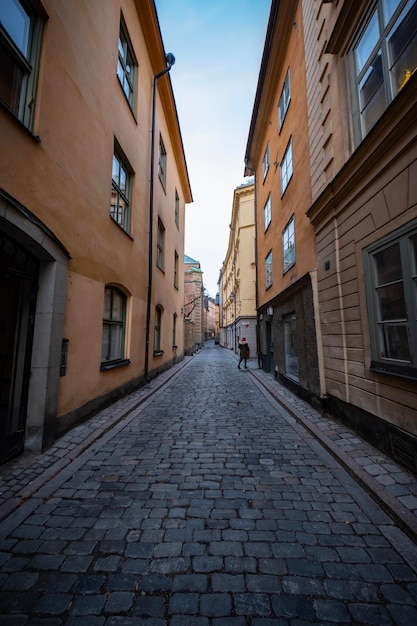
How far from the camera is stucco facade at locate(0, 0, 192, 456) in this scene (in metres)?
3.62

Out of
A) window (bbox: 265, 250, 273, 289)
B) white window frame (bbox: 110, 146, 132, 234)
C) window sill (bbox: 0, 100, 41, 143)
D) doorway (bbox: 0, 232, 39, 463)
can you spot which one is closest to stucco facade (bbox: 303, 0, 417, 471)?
window sill (bbox: 0, 100, 41, 143)

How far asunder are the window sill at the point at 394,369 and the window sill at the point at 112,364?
16.6 feet

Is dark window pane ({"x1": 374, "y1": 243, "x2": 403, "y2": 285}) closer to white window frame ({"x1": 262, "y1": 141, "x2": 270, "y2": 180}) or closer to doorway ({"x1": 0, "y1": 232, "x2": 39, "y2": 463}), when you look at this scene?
doorway ({"x1": 0, "y1": 232, "x2": 39, "y2": 463})

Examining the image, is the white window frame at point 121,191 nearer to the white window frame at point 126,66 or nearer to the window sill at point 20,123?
the white window frame at point 126,66

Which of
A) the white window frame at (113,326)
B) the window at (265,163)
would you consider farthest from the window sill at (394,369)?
the window at (265,163)

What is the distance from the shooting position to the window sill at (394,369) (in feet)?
10.6

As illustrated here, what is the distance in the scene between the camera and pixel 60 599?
1705mm

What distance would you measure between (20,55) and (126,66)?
221 inches

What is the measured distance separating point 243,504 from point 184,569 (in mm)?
910

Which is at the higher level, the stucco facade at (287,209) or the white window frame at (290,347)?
the stucco facade at (287,209)

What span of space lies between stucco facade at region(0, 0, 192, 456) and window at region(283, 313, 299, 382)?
470 centimetres

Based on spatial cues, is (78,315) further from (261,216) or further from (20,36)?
(261,216)

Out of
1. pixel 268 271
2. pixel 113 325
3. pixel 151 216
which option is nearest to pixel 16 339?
pixel 113 325

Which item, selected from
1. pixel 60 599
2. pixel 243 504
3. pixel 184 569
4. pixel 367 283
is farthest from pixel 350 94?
pixel 60 599
